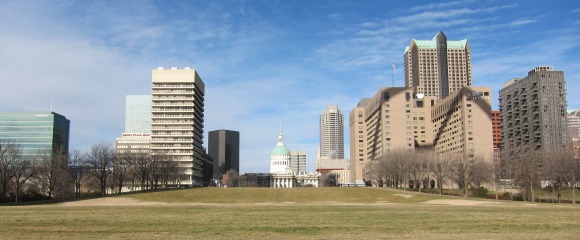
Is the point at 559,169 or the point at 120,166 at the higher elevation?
the point at 120,166

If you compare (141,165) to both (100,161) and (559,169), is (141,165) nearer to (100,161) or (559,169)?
(100,161)

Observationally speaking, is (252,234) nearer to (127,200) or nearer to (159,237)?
(159,237)

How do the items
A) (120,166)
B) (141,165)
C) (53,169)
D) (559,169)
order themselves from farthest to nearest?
1. (141,165)
2. (120,166)
3. (53,169)
4. (559,169)

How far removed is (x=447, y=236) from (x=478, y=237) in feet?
5.15

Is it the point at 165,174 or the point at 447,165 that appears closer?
the point at 447,165

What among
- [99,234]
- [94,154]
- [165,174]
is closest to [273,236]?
[99,234]

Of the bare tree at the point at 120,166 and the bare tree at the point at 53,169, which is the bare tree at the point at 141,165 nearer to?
the bare tree at the point at 120,166

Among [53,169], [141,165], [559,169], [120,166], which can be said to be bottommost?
[559,169]

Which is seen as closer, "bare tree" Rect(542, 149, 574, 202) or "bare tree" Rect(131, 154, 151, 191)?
"bare tree" Rect(542, 149, 574, 202)

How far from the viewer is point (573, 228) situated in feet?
107

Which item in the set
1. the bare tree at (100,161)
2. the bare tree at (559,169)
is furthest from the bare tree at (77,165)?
the bare tree at (559,169)

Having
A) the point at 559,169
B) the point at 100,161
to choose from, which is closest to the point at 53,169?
the point at 100,161

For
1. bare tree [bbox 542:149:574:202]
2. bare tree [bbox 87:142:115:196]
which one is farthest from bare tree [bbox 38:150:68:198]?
bare tree [bbox 542:149:574:202]

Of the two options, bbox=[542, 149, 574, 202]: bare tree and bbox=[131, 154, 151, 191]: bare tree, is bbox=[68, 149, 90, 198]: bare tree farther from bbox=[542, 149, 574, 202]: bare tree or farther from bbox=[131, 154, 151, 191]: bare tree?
bbox=[542, 149, 574, 202]: bare tree
